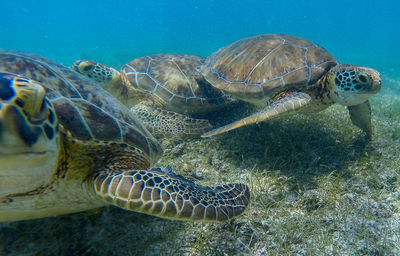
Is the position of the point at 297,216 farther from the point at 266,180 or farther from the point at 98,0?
the point at 98,0

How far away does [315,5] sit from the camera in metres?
110

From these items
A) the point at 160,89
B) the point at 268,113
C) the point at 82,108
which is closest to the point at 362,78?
the point at 268,113

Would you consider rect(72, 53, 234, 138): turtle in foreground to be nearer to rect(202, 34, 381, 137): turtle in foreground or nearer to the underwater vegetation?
rect(202, 34, 381, 137): turtle in foreground

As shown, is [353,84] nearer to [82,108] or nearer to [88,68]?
[82,108]

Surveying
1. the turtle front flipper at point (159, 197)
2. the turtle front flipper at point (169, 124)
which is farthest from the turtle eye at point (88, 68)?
the turtle front flipper at point (159, 197)

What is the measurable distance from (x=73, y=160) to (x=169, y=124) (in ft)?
8.44

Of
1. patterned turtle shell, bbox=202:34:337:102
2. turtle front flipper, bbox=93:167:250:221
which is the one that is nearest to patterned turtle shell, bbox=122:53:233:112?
patterned turtle shell, bbox=202:34:337:102

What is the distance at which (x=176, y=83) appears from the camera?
499cm

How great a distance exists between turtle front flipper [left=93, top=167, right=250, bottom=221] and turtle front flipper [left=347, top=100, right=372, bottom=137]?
2.76 metres

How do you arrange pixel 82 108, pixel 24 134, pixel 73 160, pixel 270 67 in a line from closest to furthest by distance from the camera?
pixel 24 134 → pixel 73 160 → pixel 82 108 → pixel 270 67

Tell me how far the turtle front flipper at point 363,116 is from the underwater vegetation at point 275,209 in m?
0.19

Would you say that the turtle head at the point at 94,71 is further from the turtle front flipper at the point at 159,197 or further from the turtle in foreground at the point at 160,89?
the turtle front flipper at the point at 159,197

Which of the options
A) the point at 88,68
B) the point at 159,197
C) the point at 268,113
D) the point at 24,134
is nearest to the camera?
the point at 24,134

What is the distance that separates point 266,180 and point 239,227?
86 cm
